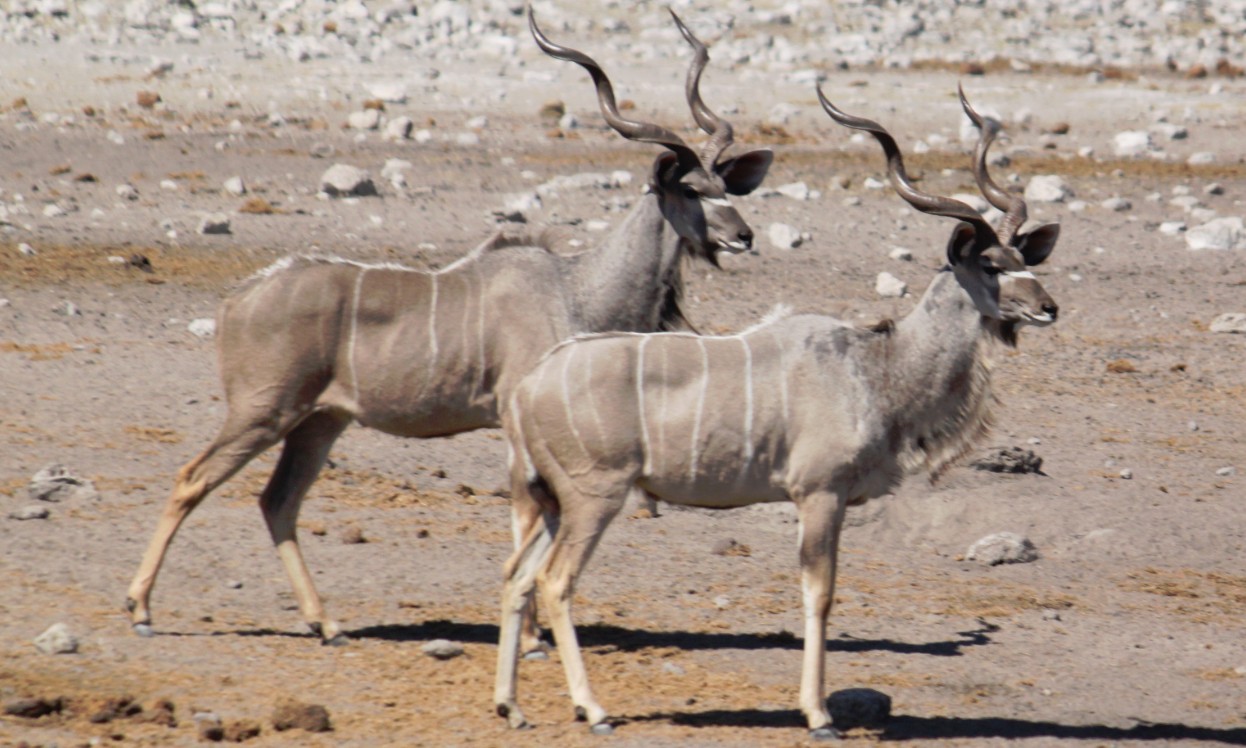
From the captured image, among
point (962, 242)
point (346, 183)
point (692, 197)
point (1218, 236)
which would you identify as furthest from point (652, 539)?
point (346, 183)

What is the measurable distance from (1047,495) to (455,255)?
21.3ft

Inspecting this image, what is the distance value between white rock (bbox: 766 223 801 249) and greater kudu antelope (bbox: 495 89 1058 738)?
28.2 ft

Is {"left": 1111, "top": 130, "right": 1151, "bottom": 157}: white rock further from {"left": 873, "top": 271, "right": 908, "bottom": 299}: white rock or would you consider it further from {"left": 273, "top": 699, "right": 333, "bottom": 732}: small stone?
{"left": 273, "top": 699, "right": 333, "bottom": 732}: small stone

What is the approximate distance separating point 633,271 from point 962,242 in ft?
5.07

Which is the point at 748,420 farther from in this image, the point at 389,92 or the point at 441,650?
the point at 389,92

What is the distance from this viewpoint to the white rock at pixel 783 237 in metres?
14.8

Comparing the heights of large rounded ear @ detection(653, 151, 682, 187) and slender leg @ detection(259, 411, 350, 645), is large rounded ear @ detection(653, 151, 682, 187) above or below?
above

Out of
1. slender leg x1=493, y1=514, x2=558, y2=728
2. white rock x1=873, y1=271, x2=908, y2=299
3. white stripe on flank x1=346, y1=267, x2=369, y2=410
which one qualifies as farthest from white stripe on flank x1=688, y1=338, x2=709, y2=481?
white rock x1=873, y1=271, x2=908, y2=299

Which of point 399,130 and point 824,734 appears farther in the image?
point 399,130

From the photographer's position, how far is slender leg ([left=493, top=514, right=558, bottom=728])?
568 centimetres

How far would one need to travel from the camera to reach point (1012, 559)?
816 cm

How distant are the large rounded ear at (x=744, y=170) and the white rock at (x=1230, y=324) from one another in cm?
606

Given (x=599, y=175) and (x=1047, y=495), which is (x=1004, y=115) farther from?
(x=1047, y=495)

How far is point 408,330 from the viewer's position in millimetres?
6797
